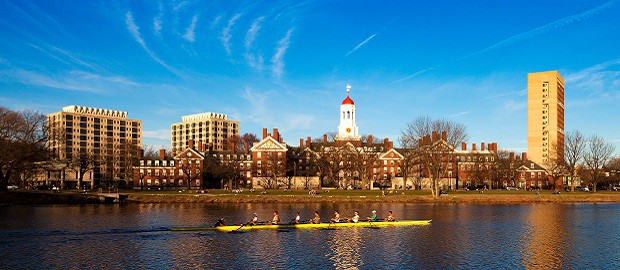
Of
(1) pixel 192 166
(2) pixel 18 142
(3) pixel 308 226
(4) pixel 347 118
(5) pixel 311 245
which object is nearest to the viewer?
(5) pixel 311 245

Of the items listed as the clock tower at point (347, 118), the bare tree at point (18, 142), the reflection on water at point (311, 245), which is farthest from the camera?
the clock tower at point (347, 118)

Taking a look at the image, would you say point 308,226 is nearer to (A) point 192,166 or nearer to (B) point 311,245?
(B) point 311,245

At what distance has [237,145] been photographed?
588ft

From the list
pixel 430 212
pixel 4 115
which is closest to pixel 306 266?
pixel 430 212

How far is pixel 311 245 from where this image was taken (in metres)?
39.2

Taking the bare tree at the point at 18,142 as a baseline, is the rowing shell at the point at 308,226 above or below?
below

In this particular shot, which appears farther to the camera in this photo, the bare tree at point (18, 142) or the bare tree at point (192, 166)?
the bare tree at point (192, 166)

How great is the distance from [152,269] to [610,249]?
3184cm

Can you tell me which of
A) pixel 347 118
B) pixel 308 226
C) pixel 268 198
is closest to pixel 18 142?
pixel 268 198

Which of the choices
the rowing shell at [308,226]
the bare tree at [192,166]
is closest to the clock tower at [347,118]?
the bare tree at [192,166]

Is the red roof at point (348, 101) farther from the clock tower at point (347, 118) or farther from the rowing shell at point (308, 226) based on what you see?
the rowing shell at point (308, 226)

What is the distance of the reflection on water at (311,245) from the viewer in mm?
32531

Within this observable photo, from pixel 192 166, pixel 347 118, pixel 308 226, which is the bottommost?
pixel 308 226

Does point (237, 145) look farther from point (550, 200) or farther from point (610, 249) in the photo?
point (610, 249)
